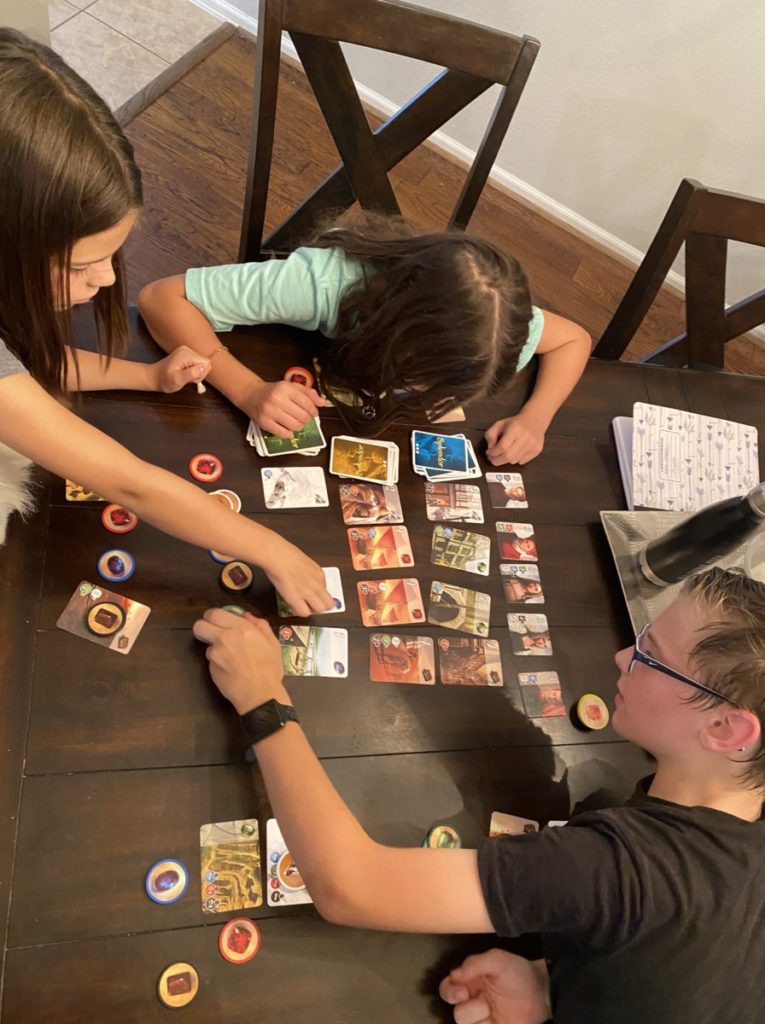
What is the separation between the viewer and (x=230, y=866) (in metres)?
0.96

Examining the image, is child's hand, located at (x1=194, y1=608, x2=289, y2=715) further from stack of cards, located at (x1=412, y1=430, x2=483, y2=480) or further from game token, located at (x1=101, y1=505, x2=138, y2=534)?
stack of cards, located at (x1=412, y1=430, x2=483, y2=480)

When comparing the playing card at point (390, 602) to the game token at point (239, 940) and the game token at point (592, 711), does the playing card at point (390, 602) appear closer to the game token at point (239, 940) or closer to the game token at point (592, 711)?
the game token at point (592, 711)

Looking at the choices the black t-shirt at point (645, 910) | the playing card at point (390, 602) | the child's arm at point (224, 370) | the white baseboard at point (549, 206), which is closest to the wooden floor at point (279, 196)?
the white baseboard at point (549, 206)

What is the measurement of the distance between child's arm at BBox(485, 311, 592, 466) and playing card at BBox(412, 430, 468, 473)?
60 mm

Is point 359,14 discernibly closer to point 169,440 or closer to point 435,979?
point 169,440

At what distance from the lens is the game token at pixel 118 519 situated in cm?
113

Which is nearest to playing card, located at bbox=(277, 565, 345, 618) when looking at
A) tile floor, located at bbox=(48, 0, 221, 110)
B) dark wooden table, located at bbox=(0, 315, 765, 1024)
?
dark wooden table, located at bbox=(0, 315, 765, 1024)

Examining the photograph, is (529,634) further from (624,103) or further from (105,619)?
(624,103)

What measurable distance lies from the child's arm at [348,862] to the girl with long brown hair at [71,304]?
23cm

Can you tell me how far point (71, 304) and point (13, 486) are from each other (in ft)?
0.96

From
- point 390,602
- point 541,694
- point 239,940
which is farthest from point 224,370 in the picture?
point 239,940

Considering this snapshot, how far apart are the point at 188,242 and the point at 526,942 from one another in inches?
87.0

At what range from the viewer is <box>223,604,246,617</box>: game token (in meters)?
1.11

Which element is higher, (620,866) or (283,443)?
(283,443)
